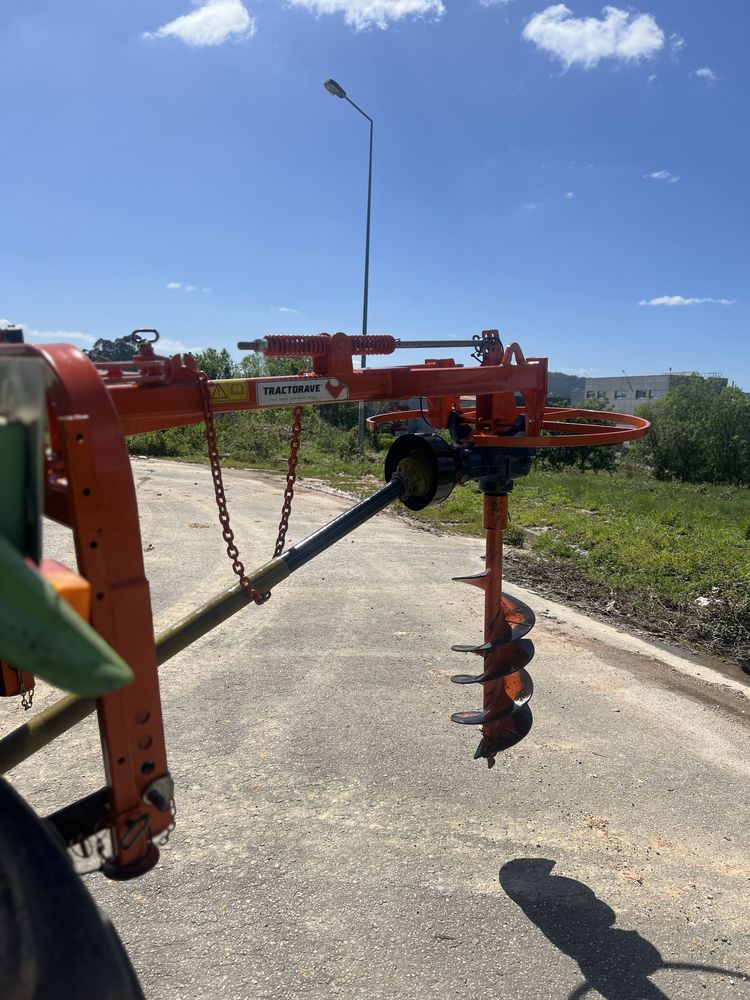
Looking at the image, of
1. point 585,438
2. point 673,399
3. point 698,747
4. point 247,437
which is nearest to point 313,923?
point 585,438

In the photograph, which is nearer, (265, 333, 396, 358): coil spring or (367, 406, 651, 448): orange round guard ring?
(265, 333, 396, 358): coil spring

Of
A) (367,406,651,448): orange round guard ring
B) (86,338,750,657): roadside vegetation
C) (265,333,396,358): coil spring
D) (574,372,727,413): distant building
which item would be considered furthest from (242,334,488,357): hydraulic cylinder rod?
(574,372,727,413): distant building

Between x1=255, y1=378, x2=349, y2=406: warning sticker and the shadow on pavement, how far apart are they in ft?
6.84

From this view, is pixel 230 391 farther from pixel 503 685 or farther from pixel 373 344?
pixel 503 685

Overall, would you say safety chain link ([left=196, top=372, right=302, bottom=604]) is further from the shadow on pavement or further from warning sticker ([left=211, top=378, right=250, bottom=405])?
the shadow on pavement

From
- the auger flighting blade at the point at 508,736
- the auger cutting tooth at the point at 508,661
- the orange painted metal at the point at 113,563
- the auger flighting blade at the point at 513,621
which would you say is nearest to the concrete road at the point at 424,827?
the auger flighting blade at the point at 508,736

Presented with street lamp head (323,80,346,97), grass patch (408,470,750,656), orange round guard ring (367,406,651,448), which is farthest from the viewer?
street lamp head (323,80,346,97)

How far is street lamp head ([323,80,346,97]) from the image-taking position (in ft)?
51.0

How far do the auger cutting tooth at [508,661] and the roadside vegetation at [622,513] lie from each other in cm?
337

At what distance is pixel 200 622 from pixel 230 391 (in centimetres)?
75

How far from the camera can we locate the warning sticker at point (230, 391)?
7.44ft

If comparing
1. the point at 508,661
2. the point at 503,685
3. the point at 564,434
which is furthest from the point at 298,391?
the point at 503,685

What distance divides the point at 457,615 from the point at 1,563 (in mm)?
5589

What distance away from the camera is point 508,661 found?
3588 mm
